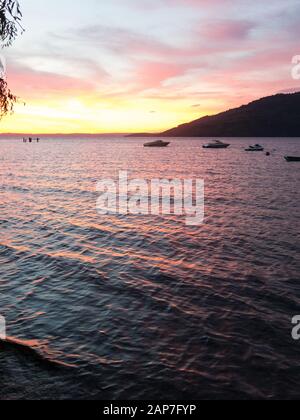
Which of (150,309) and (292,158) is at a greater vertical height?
(292,158)

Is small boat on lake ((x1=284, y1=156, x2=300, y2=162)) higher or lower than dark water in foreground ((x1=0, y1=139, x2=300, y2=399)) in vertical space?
higher

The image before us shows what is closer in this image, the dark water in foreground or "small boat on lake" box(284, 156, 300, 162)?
the dark water in foreground

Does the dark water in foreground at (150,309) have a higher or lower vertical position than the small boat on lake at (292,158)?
lower

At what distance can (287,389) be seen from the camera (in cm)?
969

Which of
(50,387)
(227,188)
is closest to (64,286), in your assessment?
(50,387)

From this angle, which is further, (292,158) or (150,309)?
(292,158)

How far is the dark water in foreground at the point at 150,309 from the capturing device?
10016 millimetres

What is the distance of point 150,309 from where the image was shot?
14.5m

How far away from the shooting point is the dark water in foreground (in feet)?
32.9

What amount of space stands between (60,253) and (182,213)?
1574 cm
